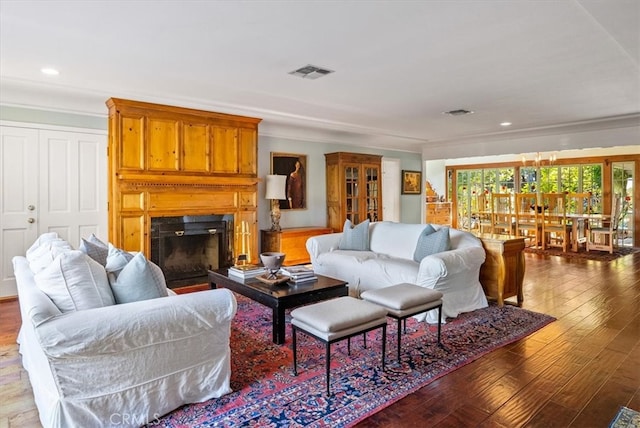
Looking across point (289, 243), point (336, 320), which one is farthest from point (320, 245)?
point (336, 320)

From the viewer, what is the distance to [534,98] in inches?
185

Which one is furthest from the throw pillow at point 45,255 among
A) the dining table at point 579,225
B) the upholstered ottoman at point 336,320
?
the dining table at point 579,225

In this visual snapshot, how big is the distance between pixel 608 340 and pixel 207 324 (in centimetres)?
320

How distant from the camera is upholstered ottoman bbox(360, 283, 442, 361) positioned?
2.78m

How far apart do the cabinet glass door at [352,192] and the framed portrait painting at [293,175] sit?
79cm

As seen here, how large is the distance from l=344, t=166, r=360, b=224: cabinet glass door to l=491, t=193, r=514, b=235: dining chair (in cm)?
353

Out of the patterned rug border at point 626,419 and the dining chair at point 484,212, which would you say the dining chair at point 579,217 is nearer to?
the dining chair at point 484,212

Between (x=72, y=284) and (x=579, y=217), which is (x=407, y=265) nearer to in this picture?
(x=72, y=284)

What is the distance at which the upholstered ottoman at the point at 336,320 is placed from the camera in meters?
2.33

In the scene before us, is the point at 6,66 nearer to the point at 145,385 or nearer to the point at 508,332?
the point at 145,385

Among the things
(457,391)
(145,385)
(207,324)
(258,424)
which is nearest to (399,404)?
(457,391)

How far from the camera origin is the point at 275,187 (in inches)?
238

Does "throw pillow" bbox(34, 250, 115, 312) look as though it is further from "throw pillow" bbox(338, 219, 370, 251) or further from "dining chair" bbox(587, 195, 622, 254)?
"dining chair" bbox(587, 195, 622, 254)

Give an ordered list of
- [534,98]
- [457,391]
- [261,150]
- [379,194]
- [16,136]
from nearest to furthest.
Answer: [457,391]
[16,136]
[534,98]
[261,150]
[379,194]
